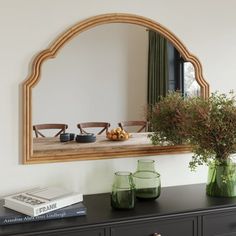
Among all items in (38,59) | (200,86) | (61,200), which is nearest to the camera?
(61,200)

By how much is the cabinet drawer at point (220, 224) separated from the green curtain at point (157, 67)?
727mm

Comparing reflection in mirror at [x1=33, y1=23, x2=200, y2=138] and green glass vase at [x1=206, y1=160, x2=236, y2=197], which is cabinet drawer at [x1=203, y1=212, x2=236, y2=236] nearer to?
green glass vase at [x1=206, y1=160, x2=236, y2=197]

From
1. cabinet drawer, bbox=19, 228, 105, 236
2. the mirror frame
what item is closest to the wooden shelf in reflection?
the mirror frame

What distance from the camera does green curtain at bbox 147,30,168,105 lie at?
226cm

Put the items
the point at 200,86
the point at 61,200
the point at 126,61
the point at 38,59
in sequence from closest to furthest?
the point at 61,200
the point at 38,59
the point at 126,61
the point at 200,86

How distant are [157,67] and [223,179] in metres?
0.73

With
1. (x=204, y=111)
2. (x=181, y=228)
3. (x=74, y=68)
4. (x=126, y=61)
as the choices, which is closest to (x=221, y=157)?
(x=204, y=111)

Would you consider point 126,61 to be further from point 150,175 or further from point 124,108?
point 150,175

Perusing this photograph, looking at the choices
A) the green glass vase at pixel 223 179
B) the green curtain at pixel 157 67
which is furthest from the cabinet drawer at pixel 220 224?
the green curtain at pixel 157 67

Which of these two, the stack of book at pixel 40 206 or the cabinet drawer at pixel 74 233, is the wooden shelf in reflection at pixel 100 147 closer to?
the stack of book at pixel 40 206

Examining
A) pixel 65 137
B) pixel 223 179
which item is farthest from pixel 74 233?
pixel 223 179

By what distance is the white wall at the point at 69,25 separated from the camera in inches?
77.5

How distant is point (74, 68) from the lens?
2.12 meters

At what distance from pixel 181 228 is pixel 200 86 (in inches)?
35.1
